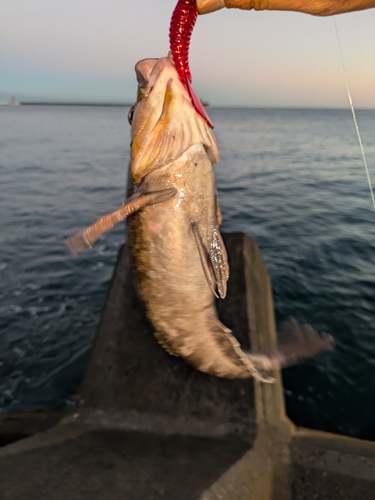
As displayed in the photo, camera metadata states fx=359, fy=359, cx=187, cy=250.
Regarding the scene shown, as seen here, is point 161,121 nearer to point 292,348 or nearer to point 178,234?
point 178,234

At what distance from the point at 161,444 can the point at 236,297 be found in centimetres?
143

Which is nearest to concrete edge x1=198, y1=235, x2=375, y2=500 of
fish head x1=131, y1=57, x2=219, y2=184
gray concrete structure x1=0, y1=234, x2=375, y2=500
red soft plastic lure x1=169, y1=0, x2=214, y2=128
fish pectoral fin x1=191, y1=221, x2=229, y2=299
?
gray concrete structure x1=0, y1=234, x2=375, y2=500

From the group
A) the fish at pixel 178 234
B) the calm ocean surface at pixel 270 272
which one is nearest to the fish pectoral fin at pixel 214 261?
the fish at pixel 178 234

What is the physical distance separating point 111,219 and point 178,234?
0.49 meters

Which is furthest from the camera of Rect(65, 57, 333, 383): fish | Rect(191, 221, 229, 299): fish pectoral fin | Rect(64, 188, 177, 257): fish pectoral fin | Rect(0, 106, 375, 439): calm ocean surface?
Rect(0, 106, 375, 439): calm ocean surface

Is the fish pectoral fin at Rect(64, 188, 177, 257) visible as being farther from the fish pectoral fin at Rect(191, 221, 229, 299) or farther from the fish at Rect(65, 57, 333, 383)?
the fish pectoral fin at Rect(191, 221, 229, 299)

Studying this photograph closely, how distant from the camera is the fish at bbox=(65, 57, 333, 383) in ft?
7.02

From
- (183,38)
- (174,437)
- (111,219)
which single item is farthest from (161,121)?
(174,437)

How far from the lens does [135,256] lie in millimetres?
2564

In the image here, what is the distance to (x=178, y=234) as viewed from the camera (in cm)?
241

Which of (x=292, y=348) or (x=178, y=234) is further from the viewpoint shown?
(x=292, y=348)

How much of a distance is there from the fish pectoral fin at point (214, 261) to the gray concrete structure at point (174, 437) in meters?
1.05

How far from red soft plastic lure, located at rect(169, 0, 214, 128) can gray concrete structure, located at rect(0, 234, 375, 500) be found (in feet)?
6.56

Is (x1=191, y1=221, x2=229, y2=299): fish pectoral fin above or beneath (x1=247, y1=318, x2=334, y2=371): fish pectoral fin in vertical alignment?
above
